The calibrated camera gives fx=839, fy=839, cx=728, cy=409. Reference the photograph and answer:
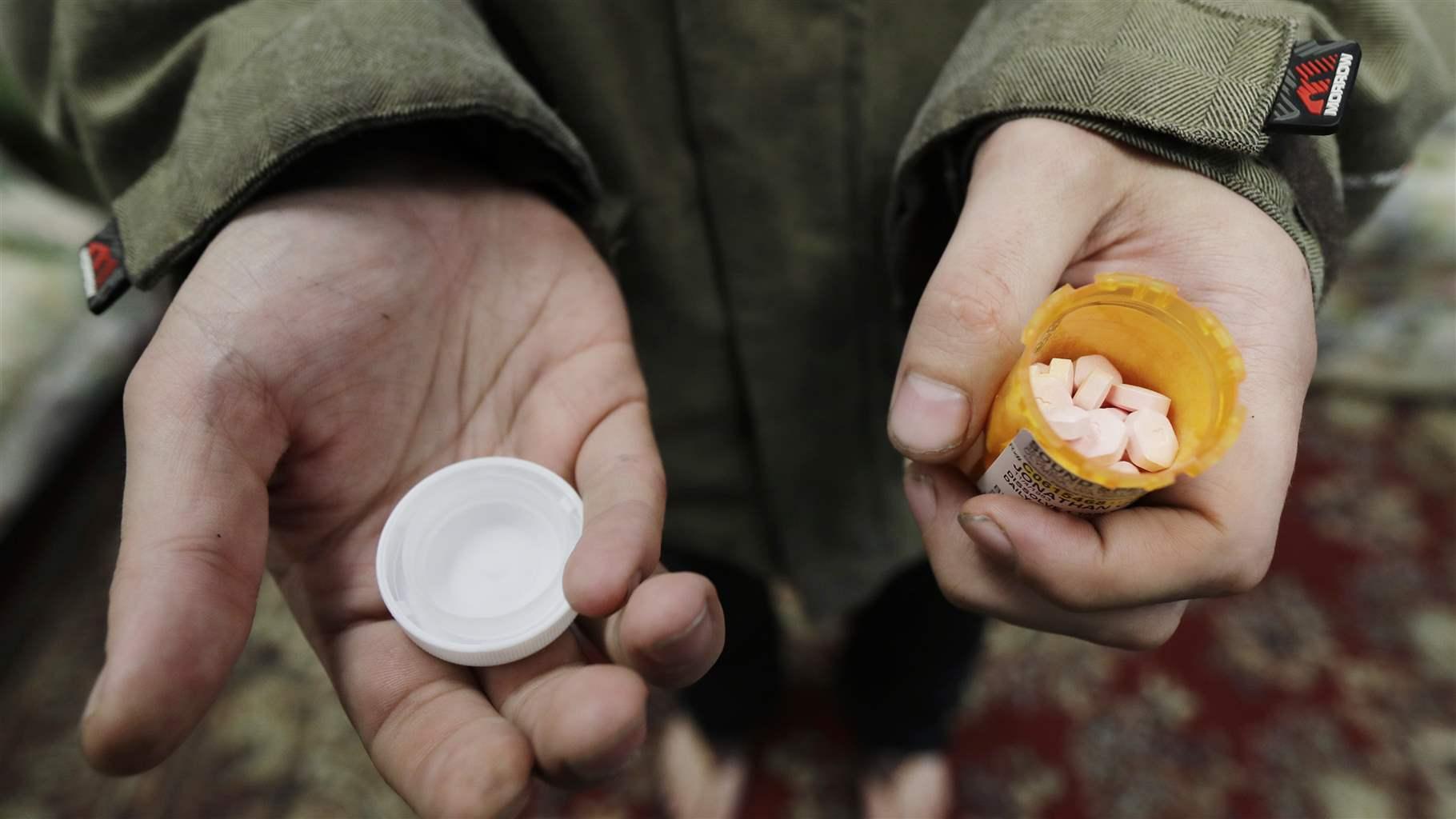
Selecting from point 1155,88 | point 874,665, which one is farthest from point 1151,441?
point 874,665

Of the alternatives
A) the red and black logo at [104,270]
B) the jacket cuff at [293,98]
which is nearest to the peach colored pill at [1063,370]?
the jacket cuff at [293,98]

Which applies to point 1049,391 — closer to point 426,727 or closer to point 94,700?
point 426,727

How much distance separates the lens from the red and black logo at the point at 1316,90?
0.61 metres

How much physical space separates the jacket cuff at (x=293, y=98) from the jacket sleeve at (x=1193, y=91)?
350 millimetres

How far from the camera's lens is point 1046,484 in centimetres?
53

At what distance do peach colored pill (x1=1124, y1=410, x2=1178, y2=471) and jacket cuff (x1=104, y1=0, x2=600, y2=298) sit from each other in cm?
52

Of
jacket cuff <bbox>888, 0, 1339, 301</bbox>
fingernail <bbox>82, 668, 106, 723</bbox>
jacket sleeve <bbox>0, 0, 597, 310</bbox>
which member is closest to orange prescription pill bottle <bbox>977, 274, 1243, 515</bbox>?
jacket cuff <bbox>888, 0, 1339, 301</bbox>

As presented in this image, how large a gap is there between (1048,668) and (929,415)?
38.3 inches

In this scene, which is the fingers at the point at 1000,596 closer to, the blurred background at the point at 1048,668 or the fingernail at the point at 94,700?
the fingernail at the point at 94,700

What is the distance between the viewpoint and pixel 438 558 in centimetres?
71

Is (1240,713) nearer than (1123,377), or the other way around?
(1123,377)

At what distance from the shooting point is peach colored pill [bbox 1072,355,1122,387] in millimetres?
575

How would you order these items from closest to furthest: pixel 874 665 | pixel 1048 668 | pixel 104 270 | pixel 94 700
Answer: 1. pixel 94 700
2. pixel 104 270
3. pixel 874 665
4. pixel 1048 668

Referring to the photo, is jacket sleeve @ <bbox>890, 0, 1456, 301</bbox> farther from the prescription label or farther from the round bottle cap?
the round bottle cap
